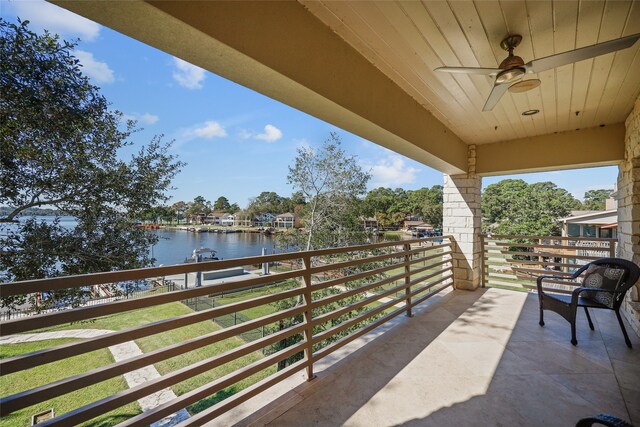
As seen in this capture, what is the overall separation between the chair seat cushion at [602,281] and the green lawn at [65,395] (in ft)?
19.7

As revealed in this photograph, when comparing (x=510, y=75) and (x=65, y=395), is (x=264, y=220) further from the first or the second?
(x=510, y=75)

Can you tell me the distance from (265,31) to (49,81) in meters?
3.50

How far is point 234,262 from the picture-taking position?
1688mm

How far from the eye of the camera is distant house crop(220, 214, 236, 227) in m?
28.9

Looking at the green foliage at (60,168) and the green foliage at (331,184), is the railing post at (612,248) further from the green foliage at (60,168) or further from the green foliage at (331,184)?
the green foliage at (60,168)

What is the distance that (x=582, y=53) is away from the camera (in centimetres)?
178

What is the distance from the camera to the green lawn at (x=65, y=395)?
462cm

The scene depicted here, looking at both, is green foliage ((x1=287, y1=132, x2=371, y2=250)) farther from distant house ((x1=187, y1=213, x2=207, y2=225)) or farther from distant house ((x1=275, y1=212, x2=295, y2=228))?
distant house ((x1=187, y1=213, x2=207, y2=225))

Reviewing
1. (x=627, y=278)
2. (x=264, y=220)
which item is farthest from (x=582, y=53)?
(x=264, y=220)

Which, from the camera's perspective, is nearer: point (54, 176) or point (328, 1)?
point (328, 1)

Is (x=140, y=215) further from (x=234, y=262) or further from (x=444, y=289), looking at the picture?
(x=444, y=289)

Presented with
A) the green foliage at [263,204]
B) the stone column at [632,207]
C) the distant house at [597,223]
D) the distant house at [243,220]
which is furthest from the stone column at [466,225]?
the distant house at [243,220]

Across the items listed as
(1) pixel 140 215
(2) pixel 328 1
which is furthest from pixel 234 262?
(1) pixel 140 215

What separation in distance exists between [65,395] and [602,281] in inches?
301
